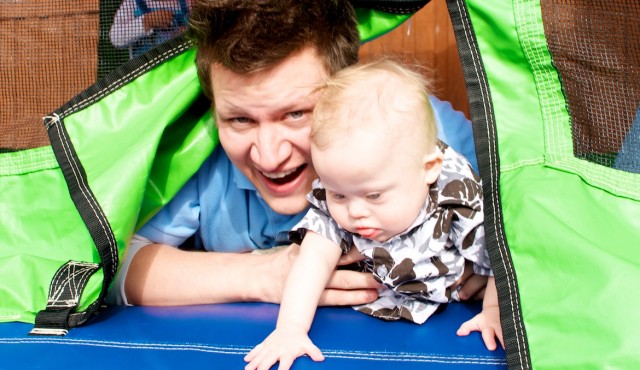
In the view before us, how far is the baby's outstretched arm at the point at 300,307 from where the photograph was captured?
46.8 inches

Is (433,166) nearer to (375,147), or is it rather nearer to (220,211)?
(375,147)

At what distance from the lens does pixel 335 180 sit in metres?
1.20

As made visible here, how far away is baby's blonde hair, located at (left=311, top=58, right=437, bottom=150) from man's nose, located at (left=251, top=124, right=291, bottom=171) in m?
0.17

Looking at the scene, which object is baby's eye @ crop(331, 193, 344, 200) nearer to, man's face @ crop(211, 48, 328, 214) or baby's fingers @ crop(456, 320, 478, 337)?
man's face @ crop(211, 48, 328, 214)

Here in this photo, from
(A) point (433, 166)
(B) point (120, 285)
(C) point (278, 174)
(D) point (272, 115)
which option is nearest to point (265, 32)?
(D) point (272, 115)

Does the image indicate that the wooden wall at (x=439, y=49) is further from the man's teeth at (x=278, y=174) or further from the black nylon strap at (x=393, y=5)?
the man's teeth at (x=278, y=174)

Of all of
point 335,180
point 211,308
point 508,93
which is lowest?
point 211,308

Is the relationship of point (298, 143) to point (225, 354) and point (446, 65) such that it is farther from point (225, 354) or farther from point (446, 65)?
point (446, 65)

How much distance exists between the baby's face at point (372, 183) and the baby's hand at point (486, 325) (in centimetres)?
20

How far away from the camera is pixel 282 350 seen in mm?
1195

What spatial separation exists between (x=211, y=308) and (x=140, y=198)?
0.26 meters

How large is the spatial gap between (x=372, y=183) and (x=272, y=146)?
26 cm

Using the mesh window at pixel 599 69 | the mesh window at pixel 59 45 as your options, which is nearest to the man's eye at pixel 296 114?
the mesh window at pixel 59 45

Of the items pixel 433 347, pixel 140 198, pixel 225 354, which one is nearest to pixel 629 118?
pixel 433 347
